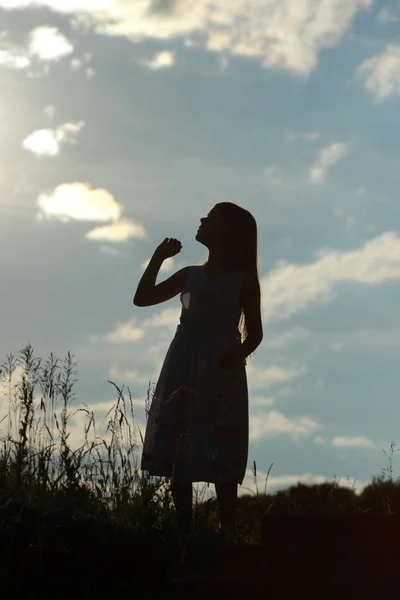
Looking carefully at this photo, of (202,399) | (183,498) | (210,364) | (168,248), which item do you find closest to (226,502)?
(183,498)

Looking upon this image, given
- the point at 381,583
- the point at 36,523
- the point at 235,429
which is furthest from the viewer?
the point at 235,429

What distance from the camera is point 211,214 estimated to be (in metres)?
6.16

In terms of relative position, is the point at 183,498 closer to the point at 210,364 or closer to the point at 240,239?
the point at 210,364

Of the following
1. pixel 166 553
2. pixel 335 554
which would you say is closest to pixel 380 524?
pixel 335 554

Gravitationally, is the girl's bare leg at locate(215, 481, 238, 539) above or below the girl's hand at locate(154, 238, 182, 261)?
below

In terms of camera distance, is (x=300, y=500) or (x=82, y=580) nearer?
(x=82, y=580)

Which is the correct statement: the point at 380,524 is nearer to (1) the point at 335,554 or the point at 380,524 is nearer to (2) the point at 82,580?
(1) the point at 335,554

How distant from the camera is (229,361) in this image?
5.75m

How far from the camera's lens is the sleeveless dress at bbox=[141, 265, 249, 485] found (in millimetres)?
5605

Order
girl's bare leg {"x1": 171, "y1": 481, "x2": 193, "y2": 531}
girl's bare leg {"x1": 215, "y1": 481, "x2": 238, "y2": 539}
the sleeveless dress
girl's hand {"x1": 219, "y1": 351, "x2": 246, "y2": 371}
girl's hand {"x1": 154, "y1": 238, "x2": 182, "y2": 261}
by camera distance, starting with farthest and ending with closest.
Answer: girl's hand {"x1": 154, "y1": 238, "x2": 182, "y2": 261} → girl's hand {"x1": 219, "y1": 351, "x2": 246, "y2": 371} → the sleeveless dress → girl's bare leg {"x1": 215, "y1": 481, "x2": 238, "y2": 539} → girl's bare leg {"x1": 171, "y1": 481, "x2": 193, "y2": 531}

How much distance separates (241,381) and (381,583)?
90.9 inches

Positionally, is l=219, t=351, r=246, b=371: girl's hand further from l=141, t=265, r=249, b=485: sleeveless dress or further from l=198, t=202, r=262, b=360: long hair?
l=198, t=202, r=262, b=360: long hair

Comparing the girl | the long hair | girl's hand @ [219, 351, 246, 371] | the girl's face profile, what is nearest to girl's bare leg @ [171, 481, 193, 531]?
the girl

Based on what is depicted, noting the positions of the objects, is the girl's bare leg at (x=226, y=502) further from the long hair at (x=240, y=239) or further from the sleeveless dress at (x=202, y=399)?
the long hair at (x=240, y=239)
